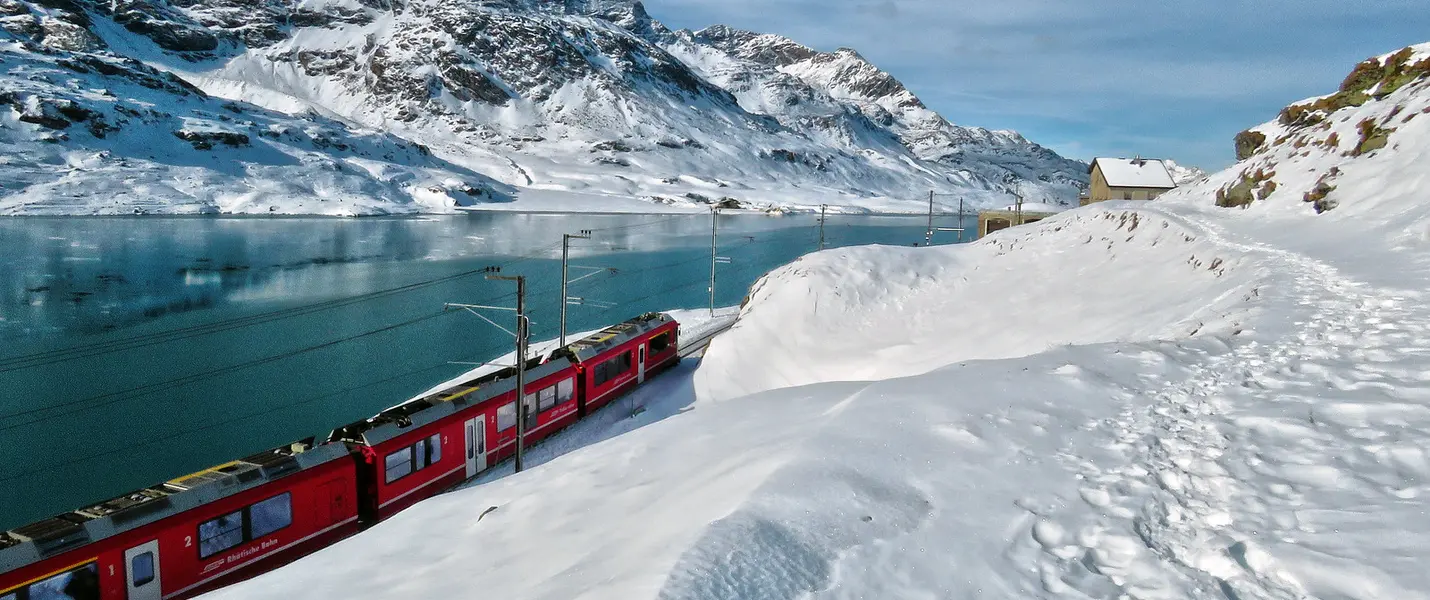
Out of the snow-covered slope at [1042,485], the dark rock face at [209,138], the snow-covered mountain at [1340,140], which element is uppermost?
the dark rock face at [209,138]

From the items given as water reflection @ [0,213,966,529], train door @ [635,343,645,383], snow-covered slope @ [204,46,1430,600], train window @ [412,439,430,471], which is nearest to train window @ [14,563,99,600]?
snow-covered slope @ [204,46,1430,600]

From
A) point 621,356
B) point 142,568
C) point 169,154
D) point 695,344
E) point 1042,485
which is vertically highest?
point 169,154

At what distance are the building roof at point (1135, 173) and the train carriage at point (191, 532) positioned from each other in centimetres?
6766

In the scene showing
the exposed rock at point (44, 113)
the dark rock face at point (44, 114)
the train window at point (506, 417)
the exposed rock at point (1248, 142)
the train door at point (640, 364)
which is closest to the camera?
the train window at point (506, 417)

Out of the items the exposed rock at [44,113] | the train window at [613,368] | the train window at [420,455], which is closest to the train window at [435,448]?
the train window at [420,455]

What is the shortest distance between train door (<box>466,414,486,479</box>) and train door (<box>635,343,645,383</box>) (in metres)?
10.4

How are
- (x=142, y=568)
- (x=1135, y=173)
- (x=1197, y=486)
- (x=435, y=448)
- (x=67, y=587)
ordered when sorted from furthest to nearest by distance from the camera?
(x=1135, y=173) → (x=435, y=448) → (x=142, y=568) → (x=67, y=587) → (x=1197, y=486)

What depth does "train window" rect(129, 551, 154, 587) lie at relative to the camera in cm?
1318

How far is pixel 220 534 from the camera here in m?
14.6

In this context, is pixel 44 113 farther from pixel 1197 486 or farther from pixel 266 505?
pixel 1197 486

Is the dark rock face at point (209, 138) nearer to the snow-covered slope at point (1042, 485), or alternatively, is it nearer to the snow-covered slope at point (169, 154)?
the snow-covered slope at point (169, 154)

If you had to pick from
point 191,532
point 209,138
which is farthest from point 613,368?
point 209,138

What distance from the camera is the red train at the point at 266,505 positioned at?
1238 centimetres

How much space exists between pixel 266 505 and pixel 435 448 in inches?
184
